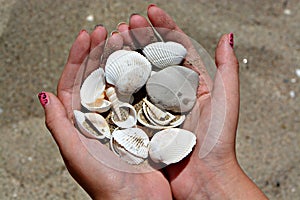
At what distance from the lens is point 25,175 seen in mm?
2020

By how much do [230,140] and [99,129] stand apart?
47 centimetres

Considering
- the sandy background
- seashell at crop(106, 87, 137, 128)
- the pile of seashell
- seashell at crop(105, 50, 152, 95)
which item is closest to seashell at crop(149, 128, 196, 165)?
the pile of seashell

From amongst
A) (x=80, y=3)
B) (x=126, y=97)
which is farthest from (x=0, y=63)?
(x=126, y=97)

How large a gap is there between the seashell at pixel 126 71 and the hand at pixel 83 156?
0.31 ft

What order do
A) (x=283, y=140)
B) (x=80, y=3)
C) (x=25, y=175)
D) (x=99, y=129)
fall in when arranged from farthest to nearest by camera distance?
1. (x=80, y=3)
2. (x=283, y=140)
3. (x=25, y=175)
4. (x=99, y=129)

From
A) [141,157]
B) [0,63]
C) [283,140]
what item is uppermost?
[141,157]

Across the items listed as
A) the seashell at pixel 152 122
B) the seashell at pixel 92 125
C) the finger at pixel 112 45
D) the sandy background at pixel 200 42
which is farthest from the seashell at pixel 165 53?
the sandy background at pixel 200 42

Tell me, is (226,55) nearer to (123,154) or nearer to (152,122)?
(152,122)

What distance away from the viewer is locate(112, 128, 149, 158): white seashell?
1.48 m

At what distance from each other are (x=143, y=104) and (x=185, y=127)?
179 millimetres

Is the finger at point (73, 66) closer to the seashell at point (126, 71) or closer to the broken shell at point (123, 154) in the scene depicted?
the seashell at point (126, 71)

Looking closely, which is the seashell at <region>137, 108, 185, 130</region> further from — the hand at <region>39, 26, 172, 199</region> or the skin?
the hand at <region>39, 26, 172, 199</region>

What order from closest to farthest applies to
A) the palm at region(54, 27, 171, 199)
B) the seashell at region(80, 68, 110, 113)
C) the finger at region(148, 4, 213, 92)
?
the palm at region(54, 27, 171, 199) → the seashell at region(80, 68, 110, 113) → the finger at region(148, 4, 213, 92)

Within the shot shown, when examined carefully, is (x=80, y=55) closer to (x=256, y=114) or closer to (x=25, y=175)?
(x=25, y=175)
